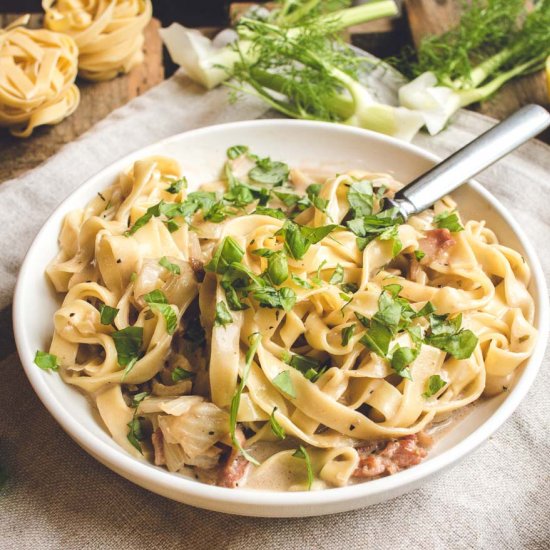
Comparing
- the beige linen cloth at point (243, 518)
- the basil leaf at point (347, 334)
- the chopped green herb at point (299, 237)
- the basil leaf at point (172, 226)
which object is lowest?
the beige linen cloth at point (243, 518)

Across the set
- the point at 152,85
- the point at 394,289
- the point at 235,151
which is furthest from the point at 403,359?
the point at 152,85

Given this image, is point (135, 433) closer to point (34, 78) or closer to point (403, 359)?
point (403, 359)

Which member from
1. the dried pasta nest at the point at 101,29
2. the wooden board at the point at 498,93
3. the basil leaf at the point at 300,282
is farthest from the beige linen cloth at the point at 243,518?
the dried pasta nest at the point at 101,29

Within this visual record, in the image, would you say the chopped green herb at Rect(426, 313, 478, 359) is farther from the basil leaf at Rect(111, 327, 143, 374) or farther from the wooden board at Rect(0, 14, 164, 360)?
the wooden board at Rect(0, 14, 164, 360)

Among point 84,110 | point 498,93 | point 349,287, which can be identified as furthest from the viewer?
point 498,93

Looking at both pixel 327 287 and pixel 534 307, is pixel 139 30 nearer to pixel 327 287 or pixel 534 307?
pixel 327 287

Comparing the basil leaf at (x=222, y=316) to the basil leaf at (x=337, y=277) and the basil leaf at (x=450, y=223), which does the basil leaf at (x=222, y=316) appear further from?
the basil leaf at (x=450, y=223)

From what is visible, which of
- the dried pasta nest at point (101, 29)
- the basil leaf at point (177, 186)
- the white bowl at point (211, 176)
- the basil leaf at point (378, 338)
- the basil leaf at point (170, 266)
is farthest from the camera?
the dried pasta nest at point (101, 29)

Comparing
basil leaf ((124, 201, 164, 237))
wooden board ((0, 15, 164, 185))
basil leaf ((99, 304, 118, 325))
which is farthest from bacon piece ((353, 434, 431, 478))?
wooden board ((0, 15, 164, 185))
